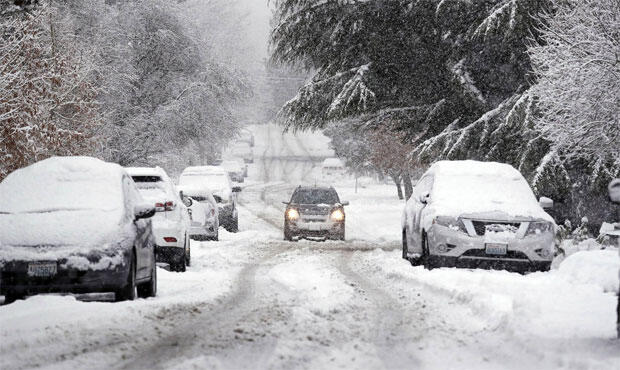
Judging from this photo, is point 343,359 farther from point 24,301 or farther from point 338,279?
point 338,279

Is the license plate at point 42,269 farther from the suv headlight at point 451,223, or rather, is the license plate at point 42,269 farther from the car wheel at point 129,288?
the suv headlight at point 451,223

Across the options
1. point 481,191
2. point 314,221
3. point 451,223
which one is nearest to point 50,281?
point 451,223

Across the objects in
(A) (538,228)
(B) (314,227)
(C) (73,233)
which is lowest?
(B) (314,227)

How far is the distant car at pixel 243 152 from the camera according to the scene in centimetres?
9638

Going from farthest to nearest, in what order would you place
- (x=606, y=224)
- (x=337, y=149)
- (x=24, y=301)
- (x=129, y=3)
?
1. (x=337, y=149)
2. (x=129, y=3)
3. (x=606, y=224)
4. (x=24, y=301)

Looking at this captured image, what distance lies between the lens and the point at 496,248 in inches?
472

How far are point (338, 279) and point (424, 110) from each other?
39.7ft

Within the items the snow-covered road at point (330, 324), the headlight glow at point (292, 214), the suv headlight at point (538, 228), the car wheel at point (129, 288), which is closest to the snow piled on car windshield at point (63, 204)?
the car wheel at point (129, 288)

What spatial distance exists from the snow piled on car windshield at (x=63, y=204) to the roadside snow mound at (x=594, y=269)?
579 centimetres

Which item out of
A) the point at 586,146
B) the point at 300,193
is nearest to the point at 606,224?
the point at 586,146

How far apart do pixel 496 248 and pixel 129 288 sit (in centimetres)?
580

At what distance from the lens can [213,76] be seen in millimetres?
36312

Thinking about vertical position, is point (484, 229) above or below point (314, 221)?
above

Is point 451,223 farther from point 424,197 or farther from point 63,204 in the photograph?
point 63,204
